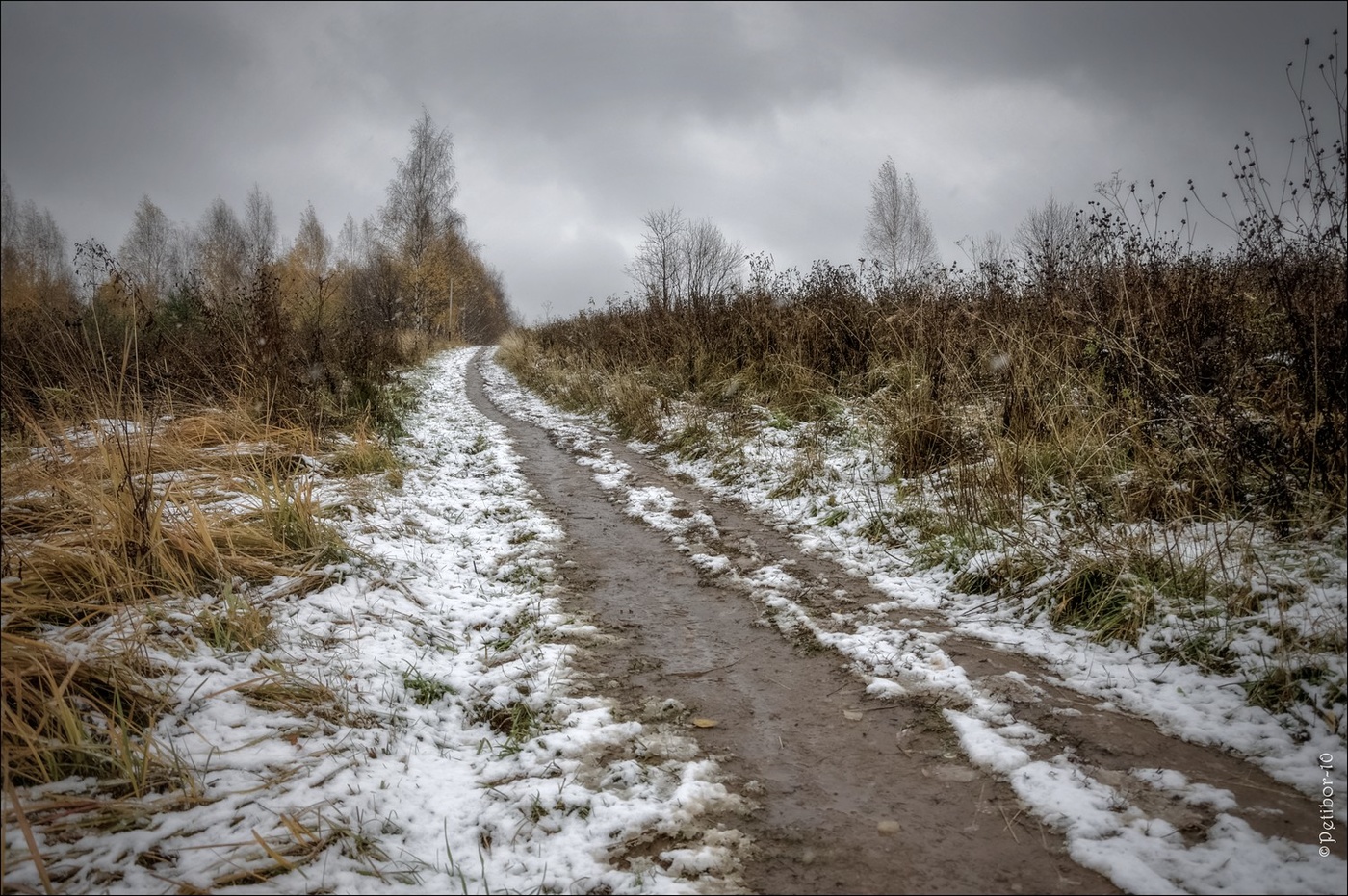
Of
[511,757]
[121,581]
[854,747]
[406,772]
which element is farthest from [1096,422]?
[121,581]

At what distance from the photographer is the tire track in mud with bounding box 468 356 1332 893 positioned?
5.61 feet

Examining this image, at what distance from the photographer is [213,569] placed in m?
3.03

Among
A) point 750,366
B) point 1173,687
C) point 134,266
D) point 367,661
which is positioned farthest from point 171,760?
point 134,266

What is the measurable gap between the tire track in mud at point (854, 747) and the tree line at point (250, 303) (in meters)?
3.02

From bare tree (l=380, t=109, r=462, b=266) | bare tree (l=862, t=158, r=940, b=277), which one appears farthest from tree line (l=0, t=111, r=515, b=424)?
bare tree (l=862, t=158, r=940, b=277)

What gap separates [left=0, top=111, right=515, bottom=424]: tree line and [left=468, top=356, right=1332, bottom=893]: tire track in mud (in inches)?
119

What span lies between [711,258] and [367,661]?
1476 cm

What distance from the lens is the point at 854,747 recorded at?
226 cm

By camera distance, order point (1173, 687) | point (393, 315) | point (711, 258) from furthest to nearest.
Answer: point (393, 315) → point (711, 258) → point (1173, 687)

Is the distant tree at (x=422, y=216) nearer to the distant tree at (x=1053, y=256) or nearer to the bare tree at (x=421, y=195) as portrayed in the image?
the bare tree at (x=421, y=195)

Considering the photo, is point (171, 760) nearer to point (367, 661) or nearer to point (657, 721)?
point (367, 661)

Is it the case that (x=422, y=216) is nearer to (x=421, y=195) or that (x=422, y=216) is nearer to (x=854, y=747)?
(x=421, y=195)

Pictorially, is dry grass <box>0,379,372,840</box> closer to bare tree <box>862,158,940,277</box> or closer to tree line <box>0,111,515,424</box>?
tree line <box>0,111,515,424</box>

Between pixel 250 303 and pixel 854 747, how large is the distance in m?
7.39
